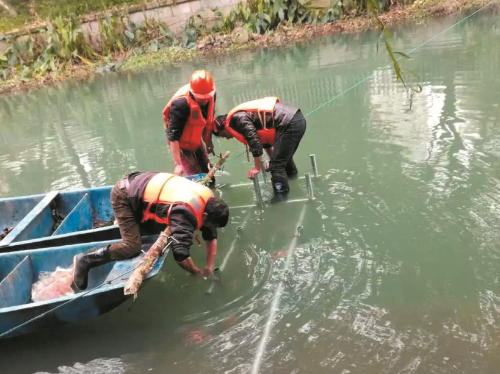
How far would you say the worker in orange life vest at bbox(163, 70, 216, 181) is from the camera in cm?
515

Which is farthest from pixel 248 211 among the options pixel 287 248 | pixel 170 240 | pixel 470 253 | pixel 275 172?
pixel 470 253

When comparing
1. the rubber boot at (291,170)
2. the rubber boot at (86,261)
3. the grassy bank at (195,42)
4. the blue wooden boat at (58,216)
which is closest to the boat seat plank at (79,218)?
the blue wooden boat at (58,216)

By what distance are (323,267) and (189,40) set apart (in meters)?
15.8

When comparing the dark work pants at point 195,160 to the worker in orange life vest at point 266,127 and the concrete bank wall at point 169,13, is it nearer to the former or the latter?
the worker in orange life vest at point 266,127

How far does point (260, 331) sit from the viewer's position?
147 inches

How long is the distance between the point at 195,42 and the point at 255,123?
46.0ft

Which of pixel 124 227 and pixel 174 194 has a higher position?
pixel 174 194

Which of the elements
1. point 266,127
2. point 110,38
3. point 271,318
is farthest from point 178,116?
point 110,38

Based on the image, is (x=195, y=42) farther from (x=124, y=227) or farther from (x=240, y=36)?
(x=124, y=227)

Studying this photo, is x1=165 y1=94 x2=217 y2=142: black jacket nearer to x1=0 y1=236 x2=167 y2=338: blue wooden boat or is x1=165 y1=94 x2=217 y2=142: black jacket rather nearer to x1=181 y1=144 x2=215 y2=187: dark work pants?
x1=181 y1=144 x2=215 y2=187: dark work pants

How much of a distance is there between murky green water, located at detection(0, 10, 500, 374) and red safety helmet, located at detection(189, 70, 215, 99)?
1.44 meters

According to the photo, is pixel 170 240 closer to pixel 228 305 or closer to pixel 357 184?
pixel 228 305

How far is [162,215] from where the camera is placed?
12.6ft

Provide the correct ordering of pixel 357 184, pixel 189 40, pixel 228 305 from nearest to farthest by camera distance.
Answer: pixel 228 305 < pixel 357 184 < pixel 189 40
